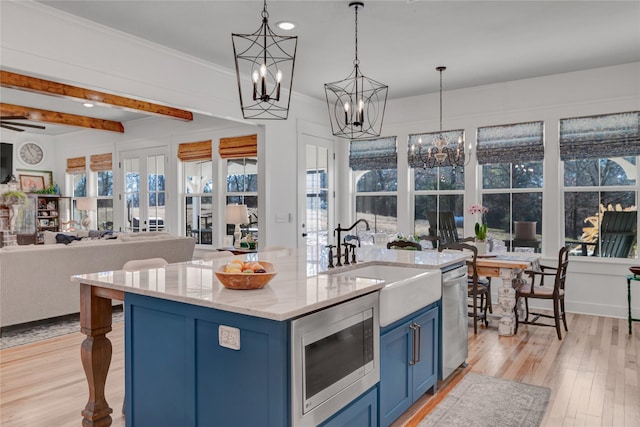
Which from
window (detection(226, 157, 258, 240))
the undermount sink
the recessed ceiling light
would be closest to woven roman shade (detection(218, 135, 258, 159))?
window (detection(226, 157, 258, 240))

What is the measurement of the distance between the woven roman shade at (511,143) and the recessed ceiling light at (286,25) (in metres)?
3.30

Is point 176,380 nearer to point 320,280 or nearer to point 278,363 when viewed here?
point 278,363

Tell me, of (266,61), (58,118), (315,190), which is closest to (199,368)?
(266,61)

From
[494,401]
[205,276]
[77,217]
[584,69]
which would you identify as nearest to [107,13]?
[205,276]

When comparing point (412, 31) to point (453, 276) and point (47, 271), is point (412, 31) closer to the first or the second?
point (453, 276)

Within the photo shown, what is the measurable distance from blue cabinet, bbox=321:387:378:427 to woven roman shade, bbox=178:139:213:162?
572 centimetres

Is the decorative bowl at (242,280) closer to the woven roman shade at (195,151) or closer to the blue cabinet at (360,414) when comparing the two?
the blue cabinet at (360,414)

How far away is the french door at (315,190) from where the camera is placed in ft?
21.2

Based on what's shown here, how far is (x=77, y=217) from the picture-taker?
31.8 feet

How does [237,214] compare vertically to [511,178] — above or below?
below

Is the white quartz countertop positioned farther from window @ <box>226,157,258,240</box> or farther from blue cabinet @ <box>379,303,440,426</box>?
window @ <box>226,157,258,240</box>

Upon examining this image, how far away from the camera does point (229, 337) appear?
5.99 ft

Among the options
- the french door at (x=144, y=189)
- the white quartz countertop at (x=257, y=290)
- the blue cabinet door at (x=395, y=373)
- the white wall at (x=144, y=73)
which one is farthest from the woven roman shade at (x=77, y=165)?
the blue cabinet door at (x=395, y=373)

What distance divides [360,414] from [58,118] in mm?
7663
